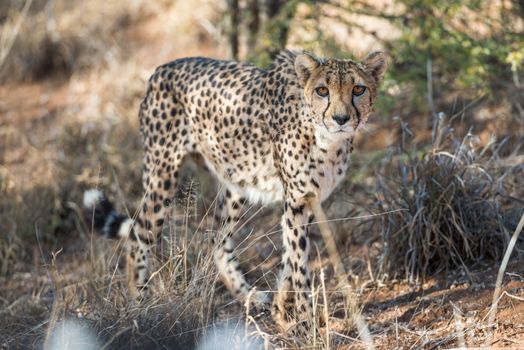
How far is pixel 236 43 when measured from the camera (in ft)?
20.9

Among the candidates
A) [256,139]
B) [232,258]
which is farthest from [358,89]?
[232,258]

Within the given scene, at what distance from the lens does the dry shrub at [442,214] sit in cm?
402

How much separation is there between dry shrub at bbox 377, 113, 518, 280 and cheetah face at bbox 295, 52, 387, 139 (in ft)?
2.01

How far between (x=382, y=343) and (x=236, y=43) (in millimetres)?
3442

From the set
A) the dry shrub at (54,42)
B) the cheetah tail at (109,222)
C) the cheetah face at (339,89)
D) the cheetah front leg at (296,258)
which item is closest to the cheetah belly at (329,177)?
the cheetah front leg at (296,258)

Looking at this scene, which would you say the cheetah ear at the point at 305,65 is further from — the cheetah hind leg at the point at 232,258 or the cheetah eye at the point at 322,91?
the cheetah hind leg at the point at 232,258

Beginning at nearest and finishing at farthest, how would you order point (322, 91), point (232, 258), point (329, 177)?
point (322, 91)
point (329, 177)
point (232, 258)

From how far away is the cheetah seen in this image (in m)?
3.52

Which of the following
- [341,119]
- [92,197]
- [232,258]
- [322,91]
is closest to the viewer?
[341,119]

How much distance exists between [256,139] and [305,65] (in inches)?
22.7

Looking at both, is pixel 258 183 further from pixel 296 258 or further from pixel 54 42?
pixel 54 42

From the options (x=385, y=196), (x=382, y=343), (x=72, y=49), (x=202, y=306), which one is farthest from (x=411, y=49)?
(x=72, y=49)

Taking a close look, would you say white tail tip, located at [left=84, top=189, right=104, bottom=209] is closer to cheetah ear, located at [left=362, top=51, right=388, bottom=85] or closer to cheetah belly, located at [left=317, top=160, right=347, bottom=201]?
cheetah belly, located at [left=317, top=160, right=347, bottom=201]

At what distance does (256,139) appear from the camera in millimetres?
4020
